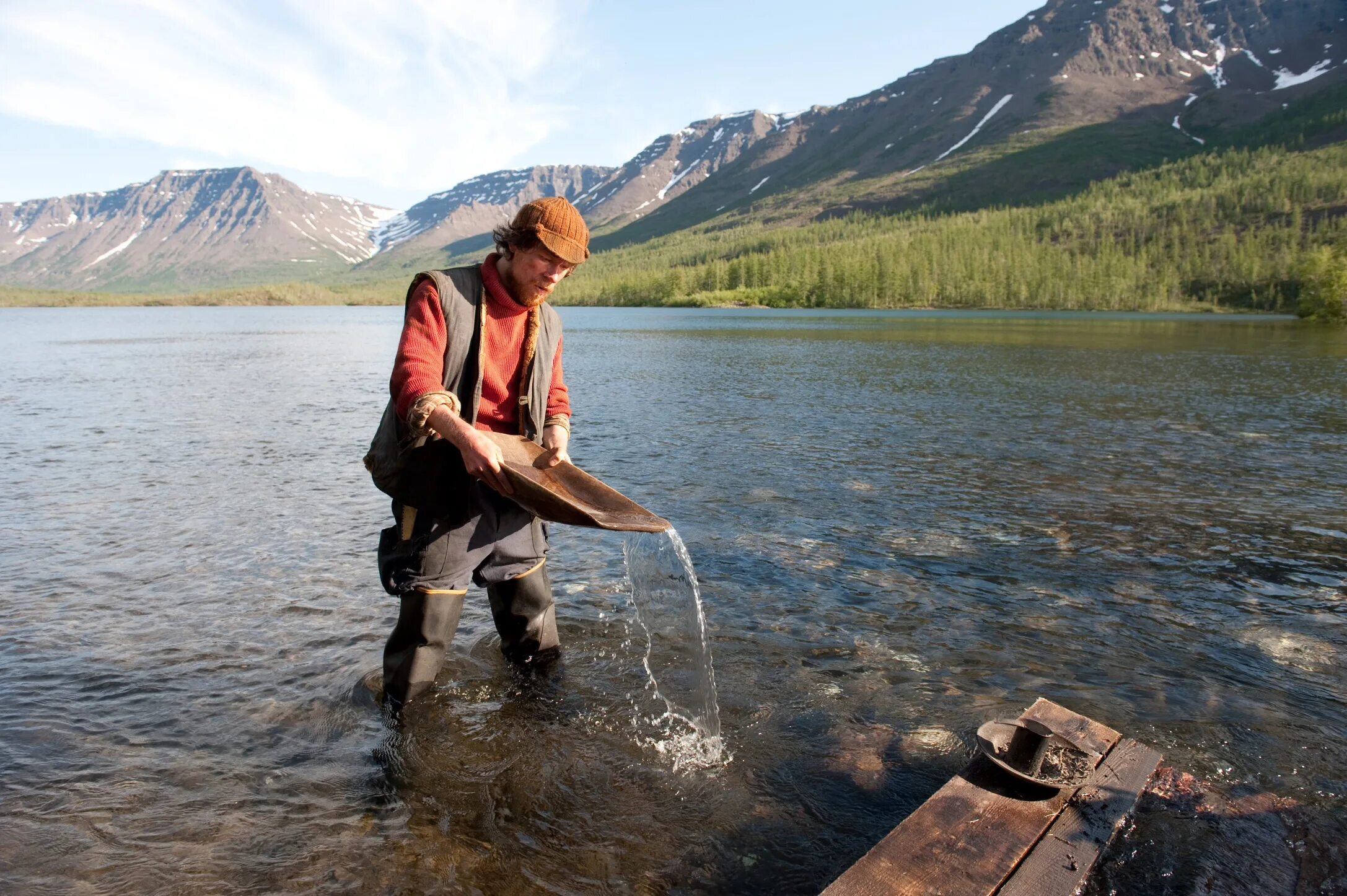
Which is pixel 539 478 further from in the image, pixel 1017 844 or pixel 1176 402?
pixel 1176 402

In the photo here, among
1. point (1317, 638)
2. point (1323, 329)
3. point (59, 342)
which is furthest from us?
point (1323, 329)

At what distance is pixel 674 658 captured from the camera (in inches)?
291

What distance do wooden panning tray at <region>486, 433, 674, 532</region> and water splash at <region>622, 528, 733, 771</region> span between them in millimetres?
718

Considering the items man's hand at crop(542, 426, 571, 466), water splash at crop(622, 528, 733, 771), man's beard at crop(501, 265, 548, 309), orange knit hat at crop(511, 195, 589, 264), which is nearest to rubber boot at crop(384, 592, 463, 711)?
man's hand at crop(542, 426, 571, 466)

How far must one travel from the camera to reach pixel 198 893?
4.33m

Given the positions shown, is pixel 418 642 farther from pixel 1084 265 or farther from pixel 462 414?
pixel 1084 265

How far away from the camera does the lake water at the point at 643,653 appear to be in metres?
4.86

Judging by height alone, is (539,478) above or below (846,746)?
above

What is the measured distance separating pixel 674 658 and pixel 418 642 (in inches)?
105

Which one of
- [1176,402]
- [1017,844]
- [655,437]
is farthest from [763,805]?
[1176,402]

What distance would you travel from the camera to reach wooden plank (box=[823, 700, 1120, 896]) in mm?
3770

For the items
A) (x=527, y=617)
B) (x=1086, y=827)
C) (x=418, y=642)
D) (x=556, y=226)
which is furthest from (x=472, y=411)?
(x=1086, y=827)

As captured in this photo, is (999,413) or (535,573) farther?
(999,413)

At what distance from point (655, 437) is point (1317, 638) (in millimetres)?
14312
